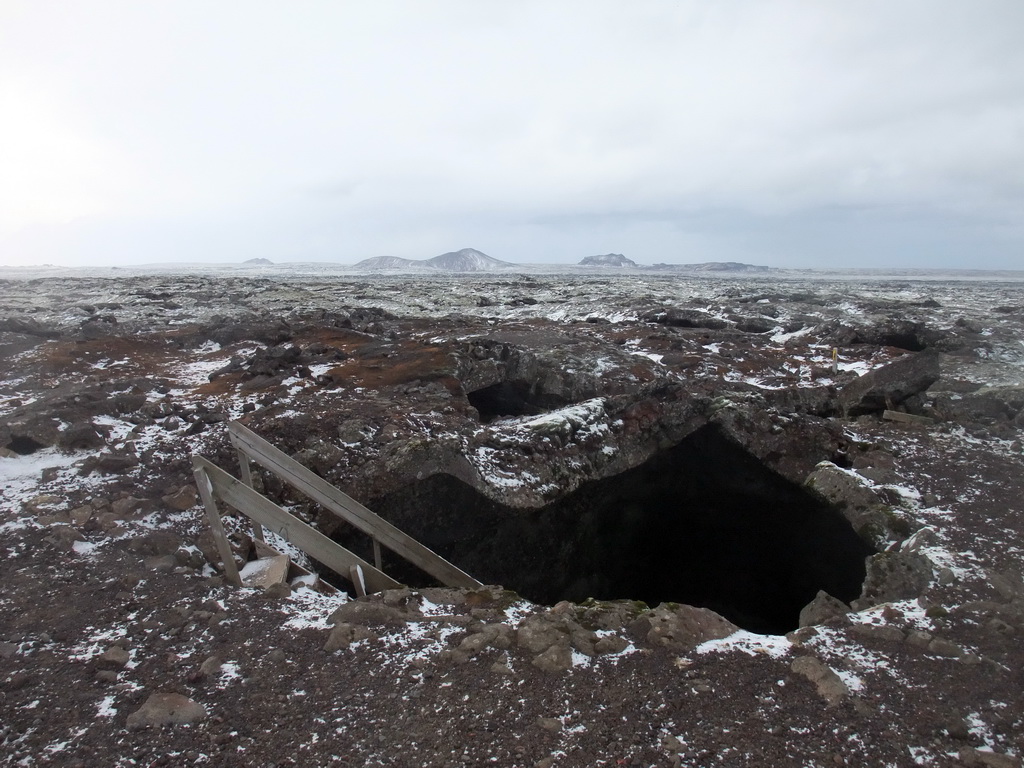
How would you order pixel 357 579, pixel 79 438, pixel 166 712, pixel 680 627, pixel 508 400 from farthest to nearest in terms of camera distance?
pixel 508 400 < pixel 79 438 < pixel 357 579 < pixel 680 627 < pixel 166 712

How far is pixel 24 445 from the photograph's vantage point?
28.6 feet

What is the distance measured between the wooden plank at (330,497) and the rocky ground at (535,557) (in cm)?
98

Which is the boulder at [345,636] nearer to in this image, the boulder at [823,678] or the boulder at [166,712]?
the boulder at [166,712]

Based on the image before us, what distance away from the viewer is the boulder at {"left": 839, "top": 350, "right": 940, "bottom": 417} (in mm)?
13695

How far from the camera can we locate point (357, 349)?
16.5 meters

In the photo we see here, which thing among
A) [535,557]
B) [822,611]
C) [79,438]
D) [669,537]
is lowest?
[669,537]

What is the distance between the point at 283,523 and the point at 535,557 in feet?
14.7

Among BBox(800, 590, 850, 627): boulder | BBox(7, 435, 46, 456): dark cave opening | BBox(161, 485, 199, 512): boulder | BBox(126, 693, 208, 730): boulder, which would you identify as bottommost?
BBox(800, 590, 850, 627): boulder

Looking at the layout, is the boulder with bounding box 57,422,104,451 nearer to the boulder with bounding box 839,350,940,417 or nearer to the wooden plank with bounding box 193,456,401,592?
the wooden plank with bounding box 193,456,401,592

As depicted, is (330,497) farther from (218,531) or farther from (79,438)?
(79,438)

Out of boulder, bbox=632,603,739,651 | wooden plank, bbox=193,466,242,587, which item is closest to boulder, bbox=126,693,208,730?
wooden plank, bbox=193,466,242,587

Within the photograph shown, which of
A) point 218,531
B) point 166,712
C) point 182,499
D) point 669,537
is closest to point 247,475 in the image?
point 182,499

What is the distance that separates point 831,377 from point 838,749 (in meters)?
13.2

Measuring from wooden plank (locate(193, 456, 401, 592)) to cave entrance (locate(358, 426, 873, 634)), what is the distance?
5.90 ft
